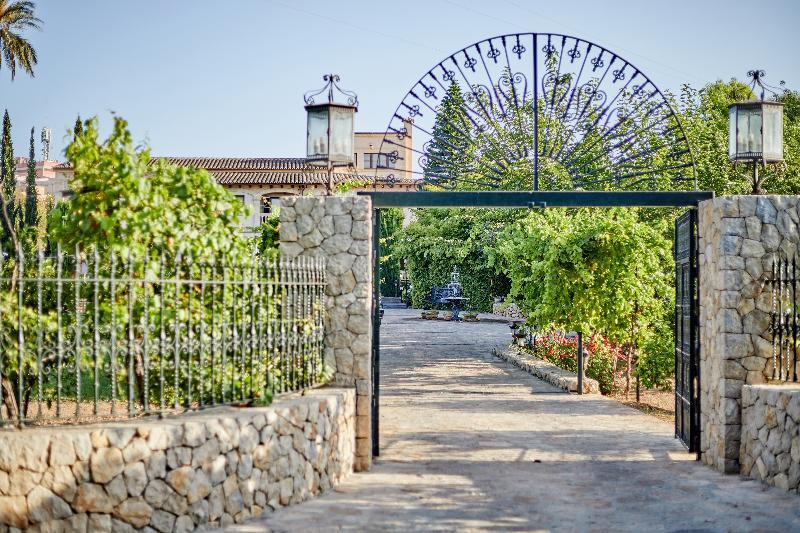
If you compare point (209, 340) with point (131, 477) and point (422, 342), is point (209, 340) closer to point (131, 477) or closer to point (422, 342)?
point (131, 477)

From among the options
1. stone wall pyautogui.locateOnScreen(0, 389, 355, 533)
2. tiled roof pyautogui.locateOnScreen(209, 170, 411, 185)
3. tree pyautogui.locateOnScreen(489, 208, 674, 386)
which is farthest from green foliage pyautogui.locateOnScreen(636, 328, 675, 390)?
tiled roof pyautogui.locateOnScreen(209, 170, 411, 185)

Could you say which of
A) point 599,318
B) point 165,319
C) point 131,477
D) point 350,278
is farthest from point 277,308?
point 599,318

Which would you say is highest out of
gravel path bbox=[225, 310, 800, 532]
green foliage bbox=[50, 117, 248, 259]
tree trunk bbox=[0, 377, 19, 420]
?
green foliage bbox=[50, 117, 248, 259]

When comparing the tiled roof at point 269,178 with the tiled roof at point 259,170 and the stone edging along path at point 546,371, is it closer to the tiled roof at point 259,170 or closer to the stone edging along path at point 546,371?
the tiled roof at point 259,170

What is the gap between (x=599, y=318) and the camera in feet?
49.4

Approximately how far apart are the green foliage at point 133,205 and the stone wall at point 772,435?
16.6 ft

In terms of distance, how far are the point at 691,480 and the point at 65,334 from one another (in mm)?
6035

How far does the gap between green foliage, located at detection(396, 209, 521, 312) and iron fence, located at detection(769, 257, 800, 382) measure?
19.7 meters

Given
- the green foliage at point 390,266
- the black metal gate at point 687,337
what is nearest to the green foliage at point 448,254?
the black metal gate at point 687,337

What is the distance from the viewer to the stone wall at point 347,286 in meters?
8.76

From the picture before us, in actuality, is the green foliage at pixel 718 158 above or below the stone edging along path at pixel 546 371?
above

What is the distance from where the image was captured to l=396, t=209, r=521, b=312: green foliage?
31.3m

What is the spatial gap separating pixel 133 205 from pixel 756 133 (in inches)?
255

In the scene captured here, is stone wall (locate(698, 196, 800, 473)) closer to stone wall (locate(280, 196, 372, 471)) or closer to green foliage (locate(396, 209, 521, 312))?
stone wall (locate(280, 196, 372, 471))
